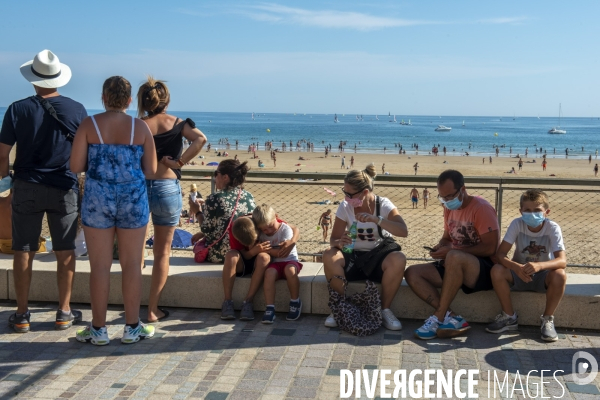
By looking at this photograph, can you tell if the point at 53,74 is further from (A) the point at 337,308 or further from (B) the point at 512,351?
(B) the point at 512,351

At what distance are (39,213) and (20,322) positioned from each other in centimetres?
83

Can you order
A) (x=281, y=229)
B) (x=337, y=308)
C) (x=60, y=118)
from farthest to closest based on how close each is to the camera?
(x=281, y=229) → (x=337, y=308) → (x=60, y=118)

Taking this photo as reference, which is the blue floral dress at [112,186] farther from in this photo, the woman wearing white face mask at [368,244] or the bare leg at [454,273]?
the bare leg at [454,273]

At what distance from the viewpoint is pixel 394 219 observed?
17.2 ft

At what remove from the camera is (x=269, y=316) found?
5258 mm

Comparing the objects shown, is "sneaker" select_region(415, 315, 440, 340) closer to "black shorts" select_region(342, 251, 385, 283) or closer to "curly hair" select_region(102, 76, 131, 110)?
"black shorts" select_region(342, 251, 385, 283)

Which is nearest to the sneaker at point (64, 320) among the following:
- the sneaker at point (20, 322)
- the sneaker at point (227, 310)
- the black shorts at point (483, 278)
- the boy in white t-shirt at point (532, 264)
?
the sneaker at point (20, 322)

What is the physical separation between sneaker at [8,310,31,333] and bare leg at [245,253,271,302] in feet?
5.52

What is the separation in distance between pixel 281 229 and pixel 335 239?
0.46m

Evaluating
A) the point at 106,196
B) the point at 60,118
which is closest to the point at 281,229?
the point at 106,196

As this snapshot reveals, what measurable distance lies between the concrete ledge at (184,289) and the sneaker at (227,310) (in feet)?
0.68

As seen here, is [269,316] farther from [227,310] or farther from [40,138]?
[40,138]

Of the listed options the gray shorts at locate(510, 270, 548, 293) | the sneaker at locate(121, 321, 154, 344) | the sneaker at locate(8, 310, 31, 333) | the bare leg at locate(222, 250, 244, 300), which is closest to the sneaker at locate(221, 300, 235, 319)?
the bare leg at locate(222, 250, 244, 300)

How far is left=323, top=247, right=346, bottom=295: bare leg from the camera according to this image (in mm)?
5215
